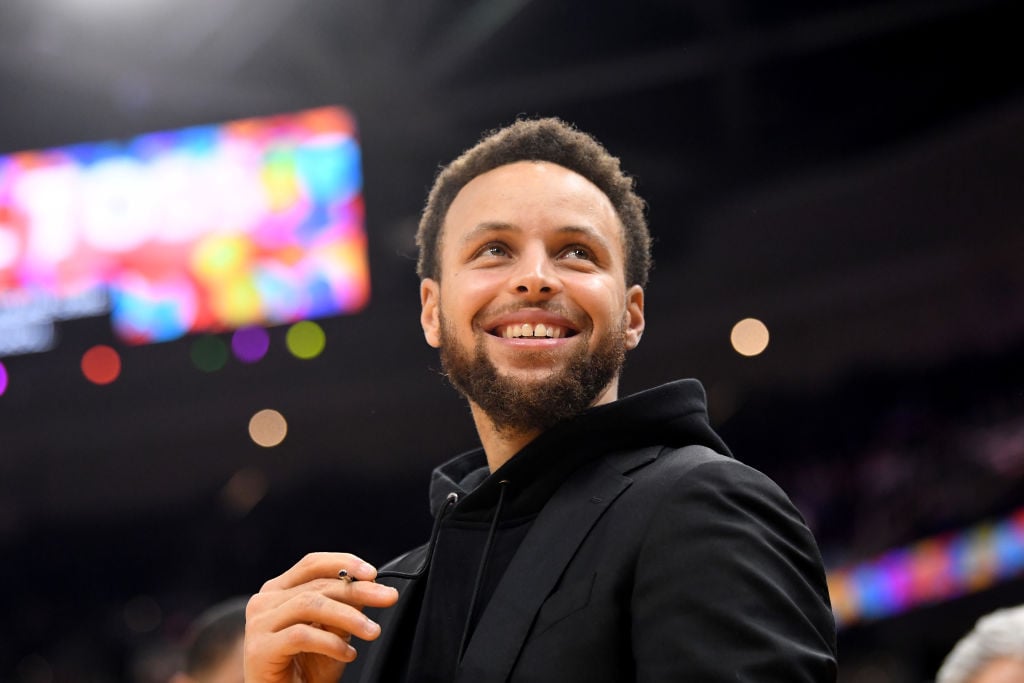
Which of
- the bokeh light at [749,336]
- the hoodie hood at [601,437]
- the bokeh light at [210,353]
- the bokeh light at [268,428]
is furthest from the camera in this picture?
the bokeh light at [268,428]

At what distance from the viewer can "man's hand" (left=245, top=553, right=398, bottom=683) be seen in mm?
1421

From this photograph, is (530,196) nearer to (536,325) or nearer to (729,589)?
→ (536,325)

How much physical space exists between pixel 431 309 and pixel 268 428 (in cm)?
1040

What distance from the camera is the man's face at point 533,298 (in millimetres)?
1638

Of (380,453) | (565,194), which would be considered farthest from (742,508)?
(380,453)

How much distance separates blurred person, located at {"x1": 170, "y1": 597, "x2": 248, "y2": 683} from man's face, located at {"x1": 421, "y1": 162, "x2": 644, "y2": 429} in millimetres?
1605

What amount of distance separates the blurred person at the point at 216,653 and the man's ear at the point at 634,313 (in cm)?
164

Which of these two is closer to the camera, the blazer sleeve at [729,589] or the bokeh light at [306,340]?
the blazer sleeve at [729,589]

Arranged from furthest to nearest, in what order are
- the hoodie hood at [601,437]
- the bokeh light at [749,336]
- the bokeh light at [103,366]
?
the bokeh light at [103,366]
the bokeh light at [749,336]
the hoodie hood at [601,437]

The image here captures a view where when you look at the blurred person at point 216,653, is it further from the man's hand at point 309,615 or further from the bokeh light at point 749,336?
the bokeh light at point 749,336

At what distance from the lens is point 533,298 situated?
1643mm

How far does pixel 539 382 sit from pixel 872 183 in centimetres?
916

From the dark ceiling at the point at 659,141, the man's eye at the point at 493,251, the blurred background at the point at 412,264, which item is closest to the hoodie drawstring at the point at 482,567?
the man's eye at the point at 493,251

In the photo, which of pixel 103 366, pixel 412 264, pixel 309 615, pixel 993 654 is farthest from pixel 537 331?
pixel 103 366
